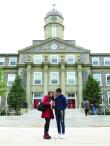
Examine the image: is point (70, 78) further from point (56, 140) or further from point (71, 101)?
point (56, 140)

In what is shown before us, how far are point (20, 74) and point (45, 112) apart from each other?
36.1 meters

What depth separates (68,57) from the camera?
153 ft

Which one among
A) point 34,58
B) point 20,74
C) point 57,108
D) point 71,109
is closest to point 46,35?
point 34,58

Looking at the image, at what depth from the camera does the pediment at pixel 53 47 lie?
47.1m

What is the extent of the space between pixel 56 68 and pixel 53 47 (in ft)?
13.1

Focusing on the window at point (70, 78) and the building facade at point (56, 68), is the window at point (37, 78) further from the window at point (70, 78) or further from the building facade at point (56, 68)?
the window at point (70, 78)

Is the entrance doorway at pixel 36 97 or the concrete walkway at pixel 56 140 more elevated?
the entrance doorway at pixel 36 97

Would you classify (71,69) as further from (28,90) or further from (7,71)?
(7,71)

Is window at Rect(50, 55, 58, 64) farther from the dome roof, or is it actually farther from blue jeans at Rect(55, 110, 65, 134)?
blue jeans at Rect(55, 110, 65, 134)

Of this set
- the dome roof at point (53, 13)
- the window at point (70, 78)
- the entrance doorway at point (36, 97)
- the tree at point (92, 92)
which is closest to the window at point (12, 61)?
the entrance doorway at point (36, 97)

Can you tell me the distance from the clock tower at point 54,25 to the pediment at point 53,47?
115 inches

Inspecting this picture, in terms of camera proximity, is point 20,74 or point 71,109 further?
point 20,74

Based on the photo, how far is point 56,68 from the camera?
4534 cm

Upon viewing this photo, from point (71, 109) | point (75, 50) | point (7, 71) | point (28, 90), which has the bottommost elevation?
point (71, 109)
